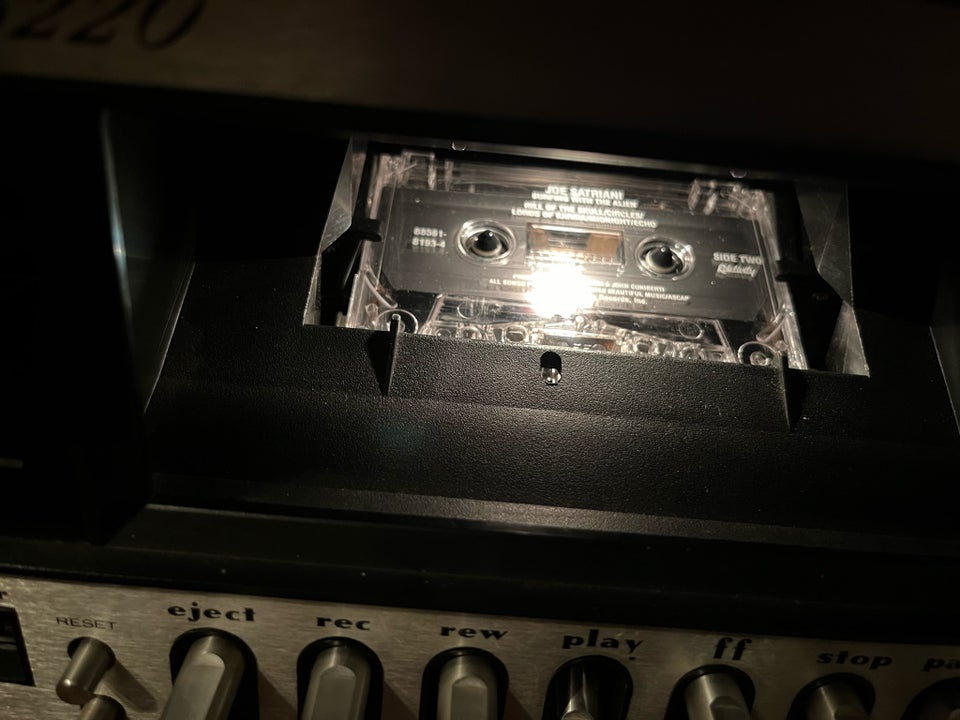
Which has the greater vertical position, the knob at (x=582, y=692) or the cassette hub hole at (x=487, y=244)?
the cassette hub hole at (x=487, y=244)

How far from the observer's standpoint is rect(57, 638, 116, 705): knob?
1.86ft

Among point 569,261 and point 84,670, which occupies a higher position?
point 569,261

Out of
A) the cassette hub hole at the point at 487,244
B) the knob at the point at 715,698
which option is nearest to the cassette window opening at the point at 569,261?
the cassette hub hole at the point at 487,244

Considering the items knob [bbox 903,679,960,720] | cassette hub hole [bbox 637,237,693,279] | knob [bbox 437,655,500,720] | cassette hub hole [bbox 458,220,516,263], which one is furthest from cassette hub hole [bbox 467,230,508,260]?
knob [bbox 903,679,960,720]

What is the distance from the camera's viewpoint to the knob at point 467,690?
55cm

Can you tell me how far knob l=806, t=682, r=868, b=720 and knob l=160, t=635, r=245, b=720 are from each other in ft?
1.34

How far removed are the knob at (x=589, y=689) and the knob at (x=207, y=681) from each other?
23 centimetres

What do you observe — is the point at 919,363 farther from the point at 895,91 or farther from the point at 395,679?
the point at 395,679

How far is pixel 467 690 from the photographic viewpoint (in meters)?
0.56

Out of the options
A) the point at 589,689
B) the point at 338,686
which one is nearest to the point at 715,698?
the point at 589,689

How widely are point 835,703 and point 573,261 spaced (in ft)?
1.63

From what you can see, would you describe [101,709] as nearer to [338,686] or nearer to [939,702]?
[338,686]

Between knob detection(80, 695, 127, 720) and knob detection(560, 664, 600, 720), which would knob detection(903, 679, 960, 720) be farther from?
knob detection(80, 695, 127, 720)

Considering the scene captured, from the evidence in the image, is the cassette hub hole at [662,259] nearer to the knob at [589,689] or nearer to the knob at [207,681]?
the knob at [589,689]
